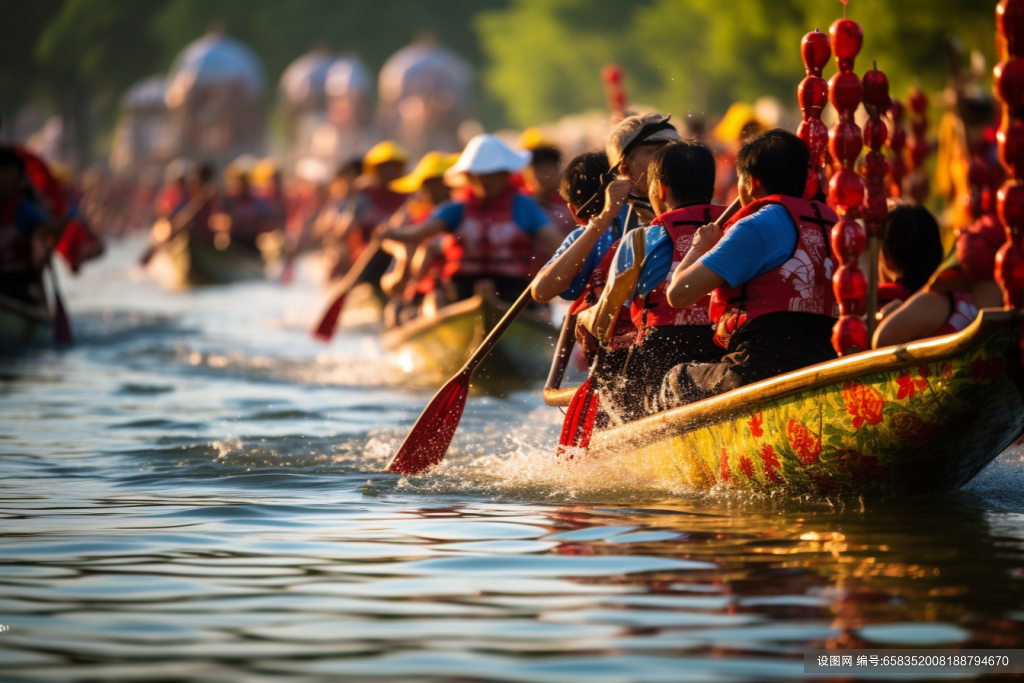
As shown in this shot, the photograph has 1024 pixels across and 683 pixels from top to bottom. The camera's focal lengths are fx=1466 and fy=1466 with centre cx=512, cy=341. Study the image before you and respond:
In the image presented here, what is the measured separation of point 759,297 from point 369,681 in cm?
256

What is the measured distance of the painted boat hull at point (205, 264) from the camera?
24.3 meters

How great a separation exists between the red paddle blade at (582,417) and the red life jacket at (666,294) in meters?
0.46

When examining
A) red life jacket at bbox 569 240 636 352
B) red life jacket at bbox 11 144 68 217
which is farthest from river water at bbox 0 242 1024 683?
red life jacket at bbox 11 144 68 217

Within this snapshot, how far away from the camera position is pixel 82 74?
59281 mm

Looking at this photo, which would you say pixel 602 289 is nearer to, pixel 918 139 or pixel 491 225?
pixel 491 225

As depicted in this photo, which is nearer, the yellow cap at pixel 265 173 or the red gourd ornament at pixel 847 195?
the red gourd ornament at pixel 847 195

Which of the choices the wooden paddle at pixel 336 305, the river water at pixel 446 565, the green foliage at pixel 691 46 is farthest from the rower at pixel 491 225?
the river water at pixel 446 565

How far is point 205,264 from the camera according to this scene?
24469 mm

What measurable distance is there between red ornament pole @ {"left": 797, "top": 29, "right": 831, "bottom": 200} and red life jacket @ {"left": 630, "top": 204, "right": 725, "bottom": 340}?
479 mm

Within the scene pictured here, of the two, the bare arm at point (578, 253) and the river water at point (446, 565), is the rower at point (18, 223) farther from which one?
the bare arm at point (578, 253)

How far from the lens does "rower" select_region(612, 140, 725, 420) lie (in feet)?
19.2

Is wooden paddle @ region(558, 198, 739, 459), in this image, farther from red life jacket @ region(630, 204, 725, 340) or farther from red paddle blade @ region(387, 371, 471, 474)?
red paddle blade @ region(387, 371, 471, 474)

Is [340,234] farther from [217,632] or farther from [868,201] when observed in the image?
[217,632]

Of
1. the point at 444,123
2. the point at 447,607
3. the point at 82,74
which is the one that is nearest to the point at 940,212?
the point at 447,607
